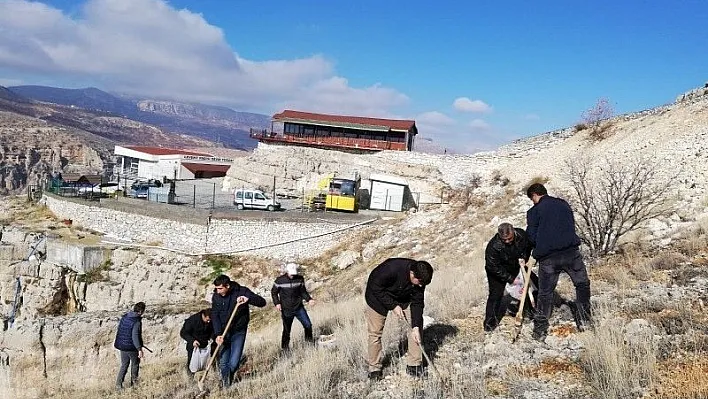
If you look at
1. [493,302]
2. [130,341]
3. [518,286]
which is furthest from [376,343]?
[130,341]

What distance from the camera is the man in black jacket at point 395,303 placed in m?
5.47

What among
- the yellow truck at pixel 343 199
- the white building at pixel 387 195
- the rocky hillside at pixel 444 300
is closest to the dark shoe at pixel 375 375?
the rocky hillside at pixel 444 300

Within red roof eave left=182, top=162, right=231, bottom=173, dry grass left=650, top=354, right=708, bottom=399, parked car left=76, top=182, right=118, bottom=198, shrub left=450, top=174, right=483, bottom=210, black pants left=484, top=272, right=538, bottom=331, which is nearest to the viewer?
dry grass left=650, top=354, right=708, bottom=399

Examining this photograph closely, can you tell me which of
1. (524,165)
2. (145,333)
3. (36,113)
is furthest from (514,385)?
(36,113)

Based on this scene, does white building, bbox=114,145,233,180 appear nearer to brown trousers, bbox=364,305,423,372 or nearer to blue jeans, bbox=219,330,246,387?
blue jeans, bbox=219,330,246,387

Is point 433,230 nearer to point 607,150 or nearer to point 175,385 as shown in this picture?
point 607,150

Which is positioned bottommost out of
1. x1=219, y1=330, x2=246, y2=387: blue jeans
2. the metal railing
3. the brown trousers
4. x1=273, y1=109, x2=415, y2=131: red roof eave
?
x1=219, y1=330, x2=246, y2=387: blue jeans

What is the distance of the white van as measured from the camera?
24.9 m

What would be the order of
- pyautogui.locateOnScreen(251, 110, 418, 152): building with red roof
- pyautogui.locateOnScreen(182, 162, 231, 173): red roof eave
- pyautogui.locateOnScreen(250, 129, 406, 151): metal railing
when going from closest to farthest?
1. pyautogui.locateOnScreen(250, 129, 406, 151): metal railing
2. pyautogui.locateOnScreen(251, 110, 418, 152): building with red roof
3. pyautogui.locateOnScreen(182, 162, 231, 173): red roof eave

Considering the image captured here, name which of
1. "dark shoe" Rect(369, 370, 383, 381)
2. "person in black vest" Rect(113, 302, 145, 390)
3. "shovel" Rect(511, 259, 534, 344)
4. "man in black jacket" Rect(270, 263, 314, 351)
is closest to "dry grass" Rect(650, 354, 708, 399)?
"shovel" Rect(511, 259, 534, 344)

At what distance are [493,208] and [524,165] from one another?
6.12 metres

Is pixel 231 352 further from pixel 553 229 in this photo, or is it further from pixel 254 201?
pixel 254 201

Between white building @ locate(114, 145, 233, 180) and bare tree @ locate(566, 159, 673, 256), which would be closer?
bare tree @ locate(566, 159, 673, 256)

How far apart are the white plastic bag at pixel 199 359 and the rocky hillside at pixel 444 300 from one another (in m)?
0.25
